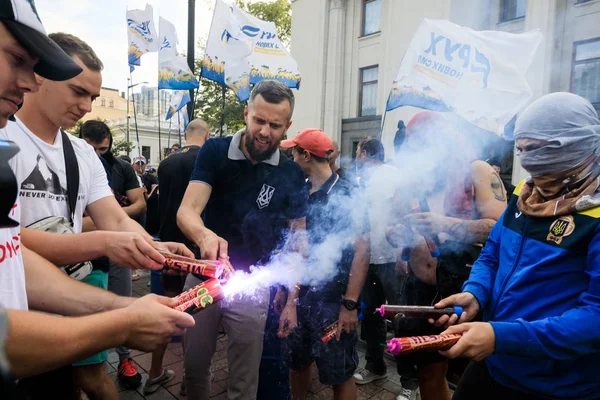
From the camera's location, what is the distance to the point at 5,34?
1.28 metres

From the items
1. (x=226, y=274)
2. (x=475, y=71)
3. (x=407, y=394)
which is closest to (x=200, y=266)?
(x=226, y=274)

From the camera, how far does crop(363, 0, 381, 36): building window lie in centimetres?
1838

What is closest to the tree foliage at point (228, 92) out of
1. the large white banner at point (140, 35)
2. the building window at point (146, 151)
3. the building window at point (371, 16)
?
the building window at point (371, 16)

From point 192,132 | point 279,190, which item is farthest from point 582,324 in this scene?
point 192,132

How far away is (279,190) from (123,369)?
268 cm

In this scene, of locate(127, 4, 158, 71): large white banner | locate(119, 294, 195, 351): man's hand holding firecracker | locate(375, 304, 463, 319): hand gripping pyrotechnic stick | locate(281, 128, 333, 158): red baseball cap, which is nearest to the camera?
locate(119, 294, 195, 351): man's hand holding firecracker

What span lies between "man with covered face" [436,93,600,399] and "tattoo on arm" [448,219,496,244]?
773 mm

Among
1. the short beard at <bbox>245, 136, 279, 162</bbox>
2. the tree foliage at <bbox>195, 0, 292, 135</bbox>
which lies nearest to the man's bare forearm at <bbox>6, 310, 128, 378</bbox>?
the short beard at <bbox>245, 136, 279, 162</bbox>

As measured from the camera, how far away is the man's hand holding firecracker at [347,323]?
3.18m

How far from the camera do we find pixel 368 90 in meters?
19.0

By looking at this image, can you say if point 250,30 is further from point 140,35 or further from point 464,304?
point 464,304

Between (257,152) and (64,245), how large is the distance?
153 centimetres

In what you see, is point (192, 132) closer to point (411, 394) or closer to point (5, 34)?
point (5, 34)

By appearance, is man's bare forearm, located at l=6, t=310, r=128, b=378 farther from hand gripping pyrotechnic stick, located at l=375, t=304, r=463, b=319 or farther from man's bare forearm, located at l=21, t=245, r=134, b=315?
hand gripping pyrotechnic stick, located at l=375, t=304, r=463, b=319
